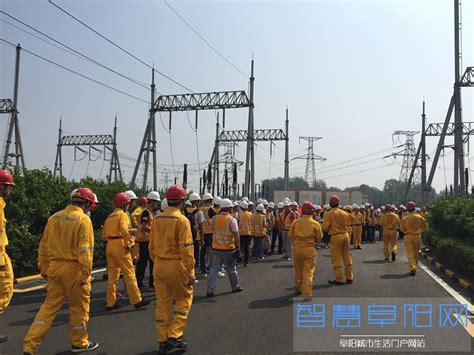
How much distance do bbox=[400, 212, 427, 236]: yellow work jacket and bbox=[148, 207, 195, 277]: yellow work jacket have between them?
27.2 feet

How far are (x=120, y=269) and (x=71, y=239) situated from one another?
8.89 ft

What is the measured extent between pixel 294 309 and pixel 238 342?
87.1 inches

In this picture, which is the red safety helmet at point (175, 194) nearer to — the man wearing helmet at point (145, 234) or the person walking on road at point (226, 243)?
the person walking on road at point (226, 243)

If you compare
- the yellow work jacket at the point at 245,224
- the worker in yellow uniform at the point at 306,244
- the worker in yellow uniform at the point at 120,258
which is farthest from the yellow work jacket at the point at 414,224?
the worker in yellow uniform at the point at 120,258

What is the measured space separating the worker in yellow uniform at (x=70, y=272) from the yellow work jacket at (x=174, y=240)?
87 centimetres

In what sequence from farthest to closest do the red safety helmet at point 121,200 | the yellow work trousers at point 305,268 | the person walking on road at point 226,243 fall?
the person walking on road at point 226,243 < the yellow work trousers at point 305,268 < the red safety helmet at point 121,200

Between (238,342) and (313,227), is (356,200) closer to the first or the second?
(313,227)

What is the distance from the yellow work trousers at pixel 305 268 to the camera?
9.07 meters

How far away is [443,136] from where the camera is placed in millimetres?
31438

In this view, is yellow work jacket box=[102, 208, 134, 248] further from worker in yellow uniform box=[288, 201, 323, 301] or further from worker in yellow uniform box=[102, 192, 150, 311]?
worker in yellow uniform box=[288, 201, 323, 301]

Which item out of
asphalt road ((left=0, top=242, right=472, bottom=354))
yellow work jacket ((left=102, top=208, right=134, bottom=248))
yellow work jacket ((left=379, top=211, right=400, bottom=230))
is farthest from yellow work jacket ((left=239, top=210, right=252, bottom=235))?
yellow work jacket ((left=102, top=208, right=134, bottom=248))

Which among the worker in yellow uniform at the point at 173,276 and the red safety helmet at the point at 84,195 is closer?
the worker in yellow uniform at the point at 173,276

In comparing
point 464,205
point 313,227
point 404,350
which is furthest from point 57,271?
point 464,205

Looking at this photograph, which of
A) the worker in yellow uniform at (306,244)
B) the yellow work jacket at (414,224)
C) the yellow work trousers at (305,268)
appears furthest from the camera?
the yellow work jacket at (414,224)
